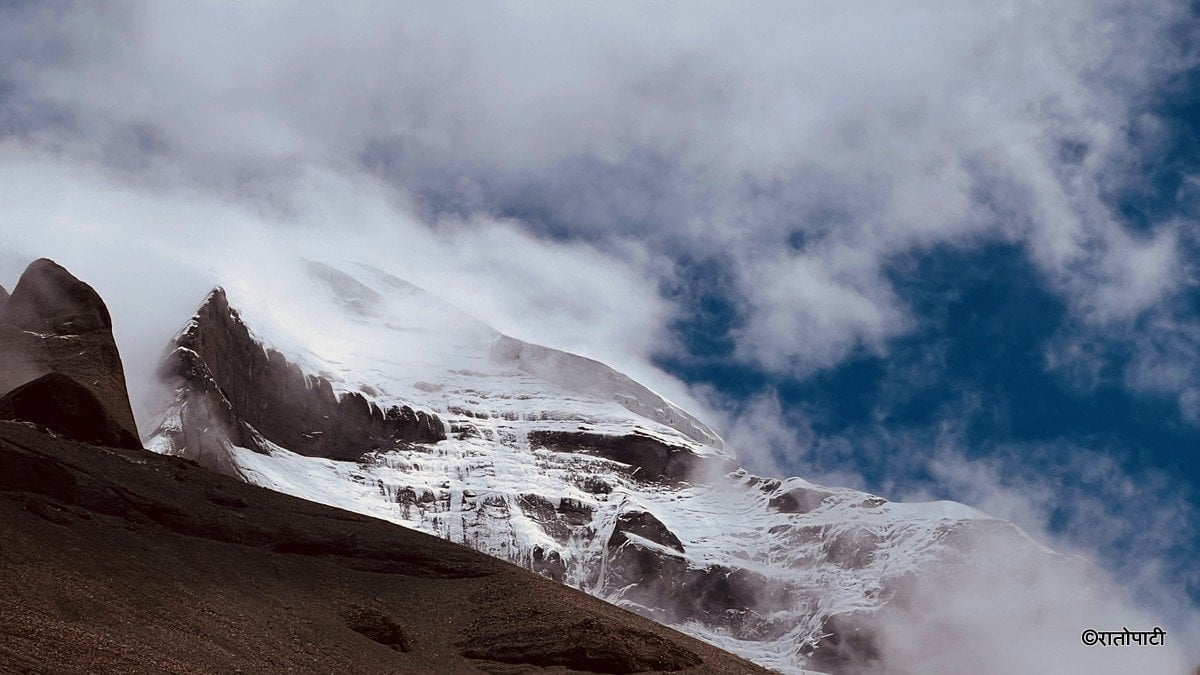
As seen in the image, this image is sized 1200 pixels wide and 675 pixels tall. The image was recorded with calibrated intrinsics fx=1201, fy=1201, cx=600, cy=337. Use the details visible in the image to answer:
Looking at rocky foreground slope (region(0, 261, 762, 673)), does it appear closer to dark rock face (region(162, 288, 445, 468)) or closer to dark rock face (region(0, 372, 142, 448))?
dark rock face (region(0, 372, 142, 448))

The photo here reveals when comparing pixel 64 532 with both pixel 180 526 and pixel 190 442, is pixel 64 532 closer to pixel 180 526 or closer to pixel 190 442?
pixel 180 526

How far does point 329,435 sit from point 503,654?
14544 centimetres

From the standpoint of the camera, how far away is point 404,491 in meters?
193

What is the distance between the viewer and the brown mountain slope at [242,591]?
4625cm

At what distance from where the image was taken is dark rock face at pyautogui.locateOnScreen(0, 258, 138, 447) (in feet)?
292

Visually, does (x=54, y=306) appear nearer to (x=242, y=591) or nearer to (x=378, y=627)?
(x=242, y=591)

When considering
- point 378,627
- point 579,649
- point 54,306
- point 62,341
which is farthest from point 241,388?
point 579,649

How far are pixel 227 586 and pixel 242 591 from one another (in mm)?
749

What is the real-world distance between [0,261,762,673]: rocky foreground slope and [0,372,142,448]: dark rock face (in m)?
0.10

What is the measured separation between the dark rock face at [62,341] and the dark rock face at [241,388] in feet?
138

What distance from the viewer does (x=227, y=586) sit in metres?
57.4

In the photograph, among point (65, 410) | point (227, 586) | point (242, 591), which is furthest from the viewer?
point (65, 410)

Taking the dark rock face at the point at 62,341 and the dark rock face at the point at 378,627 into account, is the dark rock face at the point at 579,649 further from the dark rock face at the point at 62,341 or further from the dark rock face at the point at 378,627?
the dark rock face at the point at 62,341

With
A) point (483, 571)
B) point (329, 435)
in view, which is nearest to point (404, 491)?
point (329, 435)
